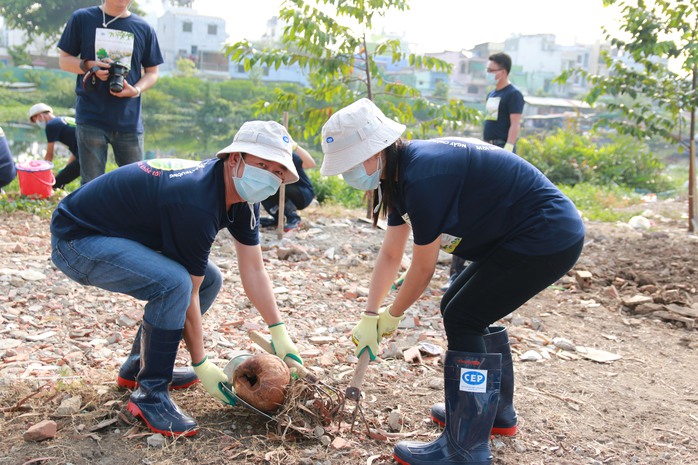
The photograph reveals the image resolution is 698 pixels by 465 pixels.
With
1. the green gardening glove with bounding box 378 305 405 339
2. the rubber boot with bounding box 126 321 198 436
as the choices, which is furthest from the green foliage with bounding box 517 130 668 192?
the rubber boot with bounding box 126 321 198 436

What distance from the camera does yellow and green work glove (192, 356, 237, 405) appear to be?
9.44 feet

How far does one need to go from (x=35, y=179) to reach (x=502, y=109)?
5173mm

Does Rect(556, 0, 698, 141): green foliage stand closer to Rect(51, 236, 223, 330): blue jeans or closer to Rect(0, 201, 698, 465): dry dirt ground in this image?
Rect(0, 201, 698, 465): dry dirt ground

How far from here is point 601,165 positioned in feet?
49.5

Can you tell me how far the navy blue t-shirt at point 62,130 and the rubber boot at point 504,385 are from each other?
665 cm

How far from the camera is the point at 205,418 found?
A: 293 cm

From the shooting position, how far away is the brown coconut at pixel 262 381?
2801 mm

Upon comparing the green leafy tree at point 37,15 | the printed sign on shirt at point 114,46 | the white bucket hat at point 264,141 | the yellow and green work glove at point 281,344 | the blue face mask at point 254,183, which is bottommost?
the yellow and green work glove at point 281,344

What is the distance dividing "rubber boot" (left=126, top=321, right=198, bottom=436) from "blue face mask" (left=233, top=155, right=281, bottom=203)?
638 millimetres

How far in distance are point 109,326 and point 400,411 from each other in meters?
1.94

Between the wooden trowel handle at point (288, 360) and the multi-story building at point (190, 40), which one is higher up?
the multi-story building at point (190, 40)

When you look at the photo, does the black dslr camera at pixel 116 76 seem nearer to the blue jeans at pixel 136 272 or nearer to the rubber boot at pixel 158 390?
the blue jeans at pixel 136 272

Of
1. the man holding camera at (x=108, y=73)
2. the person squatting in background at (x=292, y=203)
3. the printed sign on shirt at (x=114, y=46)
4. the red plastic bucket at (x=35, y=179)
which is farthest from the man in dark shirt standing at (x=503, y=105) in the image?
the red plastic bucket at (x=35, y=179)

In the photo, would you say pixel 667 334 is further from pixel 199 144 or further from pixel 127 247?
pixel 199 144
